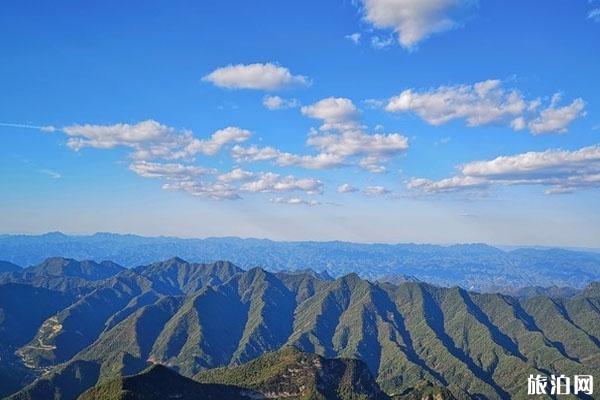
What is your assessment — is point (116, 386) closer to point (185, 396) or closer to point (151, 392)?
point (151, 392)

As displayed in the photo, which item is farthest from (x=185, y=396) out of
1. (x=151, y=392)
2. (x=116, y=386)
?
(x=116, y=386)
